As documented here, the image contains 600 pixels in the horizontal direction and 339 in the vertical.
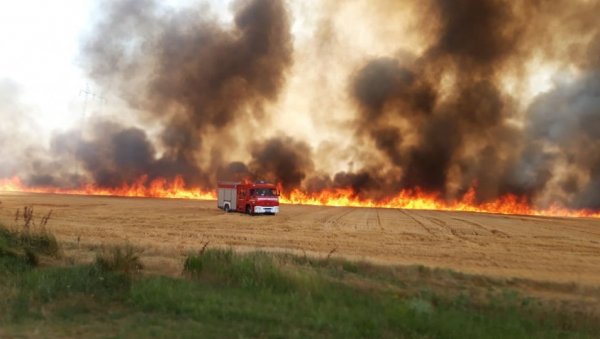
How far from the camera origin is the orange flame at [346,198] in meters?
59.5

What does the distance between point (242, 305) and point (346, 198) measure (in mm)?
62676

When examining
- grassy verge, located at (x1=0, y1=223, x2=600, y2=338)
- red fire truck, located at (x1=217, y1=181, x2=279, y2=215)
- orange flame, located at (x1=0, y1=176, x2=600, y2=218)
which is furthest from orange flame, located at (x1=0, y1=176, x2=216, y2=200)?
grassy verge, located at (x1=0, y1=223, x2=600, y2=338)

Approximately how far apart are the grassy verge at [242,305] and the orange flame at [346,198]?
52.1 m

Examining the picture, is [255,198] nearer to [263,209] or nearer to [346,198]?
[263,209]

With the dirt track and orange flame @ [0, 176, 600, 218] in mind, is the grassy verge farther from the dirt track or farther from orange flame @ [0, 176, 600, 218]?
orange flame @ [0, 176, 600, 218]

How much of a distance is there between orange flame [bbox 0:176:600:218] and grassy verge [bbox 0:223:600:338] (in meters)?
52.1

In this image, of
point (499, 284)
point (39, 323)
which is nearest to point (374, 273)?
point (499, 284)

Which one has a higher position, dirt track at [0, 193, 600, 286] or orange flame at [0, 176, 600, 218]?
orange flame at [0, 176, 600, 218]

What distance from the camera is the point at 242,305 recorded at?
8148 millimetres

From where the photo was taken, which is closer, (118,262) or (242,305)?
(242,305)

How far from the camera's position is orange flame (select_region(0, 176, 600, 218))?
5950 centimetres

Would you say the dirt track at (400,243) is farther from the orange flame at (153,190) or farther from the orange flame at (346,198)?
the orange flame at (153,190)

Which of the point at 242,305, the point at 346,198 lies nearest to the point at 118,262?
the point at 242,305

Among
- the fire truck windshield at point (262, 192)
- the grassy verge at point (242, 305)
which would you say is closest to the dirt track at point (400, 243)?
the grassy verge at point (242, 305)
